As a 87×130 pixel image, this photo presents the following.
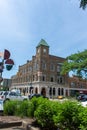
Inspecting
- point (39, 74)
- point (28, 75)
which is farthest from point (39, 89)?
point (28, 75)

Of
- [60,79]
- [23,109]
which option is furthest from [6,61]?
[60,79]

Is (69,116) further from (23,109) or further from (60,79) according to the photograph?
(60,79)

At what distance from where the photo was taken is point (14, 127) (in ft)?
31.8

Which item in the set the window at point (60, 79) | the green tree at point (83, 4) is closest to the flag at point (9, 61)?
the green tree at point (83, 4)

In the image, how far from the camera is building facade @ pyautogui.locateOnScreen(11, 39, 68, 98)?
7550 cm

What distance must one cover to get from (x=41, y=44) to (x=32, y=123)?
66.5 metres

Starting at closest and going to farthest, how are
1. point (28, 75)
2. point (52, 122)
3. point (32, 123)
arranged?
point (52, 122) < point (32, 123) < point (28, 75)

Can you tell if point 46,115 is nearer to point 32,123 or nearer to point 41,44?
point 32,123

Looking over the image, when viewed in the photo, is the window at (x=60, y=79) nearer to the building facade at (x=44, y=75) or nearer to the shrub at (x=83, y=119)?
the building facade at (x=44, y=75)

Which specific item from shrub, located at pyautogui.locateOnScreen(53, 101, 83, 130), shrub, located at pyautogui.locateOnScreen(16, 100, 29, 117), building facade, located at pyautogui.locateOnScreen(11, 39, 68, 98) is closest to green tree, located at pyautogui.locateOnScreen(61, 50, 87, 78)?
shrub, located at pyautogui.locateOnScreen(16, 100, 29, 117)

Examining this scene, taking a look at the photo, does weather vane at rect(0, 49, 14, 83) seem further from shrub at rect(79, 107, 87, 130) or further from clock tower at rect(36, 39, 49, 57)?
clock tower at rect(36, 39, 49, 57)

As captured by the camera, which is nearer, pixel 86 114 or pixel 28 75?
pixel 86 114

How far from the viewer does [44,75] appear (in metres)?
76.5

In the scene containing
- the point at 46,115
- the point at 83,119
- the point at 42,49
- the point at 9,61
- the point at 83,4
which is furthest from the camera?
the point at 42,49
